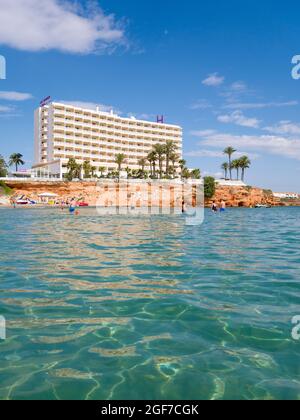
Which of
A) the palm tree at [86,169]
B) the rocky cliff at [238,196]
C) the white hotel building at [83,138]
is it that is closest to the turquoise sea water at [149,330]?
the palm tree at [86,169]

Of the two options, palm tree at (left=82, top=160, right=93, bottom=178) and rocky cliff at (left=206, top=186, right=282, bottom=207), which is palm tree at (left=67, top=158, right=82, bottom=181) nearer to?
palm tree at (left=82, top=160, right=93, bottom=178)

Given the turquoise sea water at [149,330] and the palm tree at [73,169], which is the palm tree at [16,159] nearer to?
the palm tree at [73,169]

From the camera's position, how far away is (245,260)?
12.0 m

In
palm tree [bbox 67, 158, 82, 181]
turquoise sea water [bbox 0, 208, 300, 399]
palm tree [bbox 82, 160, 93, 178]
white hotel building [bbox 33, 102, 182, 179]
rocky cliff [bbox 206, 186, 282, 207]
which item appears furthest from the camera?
white hotel building [bbox 33, 102, 182, 179]

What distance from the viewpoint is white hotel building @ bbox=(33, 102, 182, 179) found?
347 ft

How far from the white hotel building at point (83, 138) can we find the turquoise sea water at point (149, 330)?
90.0 metres

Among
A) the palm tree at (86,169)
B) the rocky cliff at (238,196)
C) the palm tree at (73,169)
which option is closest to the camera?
the palm tree at (73,169)

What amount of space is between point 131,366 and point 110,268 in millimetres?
6141

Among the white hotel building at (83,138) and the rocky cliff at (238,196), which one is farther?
the white hotel building at (83,138)

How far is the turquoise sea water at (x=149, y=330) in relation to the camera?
414 cm

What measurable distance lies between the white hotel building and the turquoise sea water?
90.0 meters

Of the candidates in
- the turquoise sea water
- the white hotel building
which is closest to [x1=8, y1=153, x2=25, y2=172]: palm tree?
the white hotel building

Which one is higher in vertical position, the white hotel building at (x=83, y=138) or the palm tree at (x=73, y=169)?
the white hotel building at (x=83, y=138)
